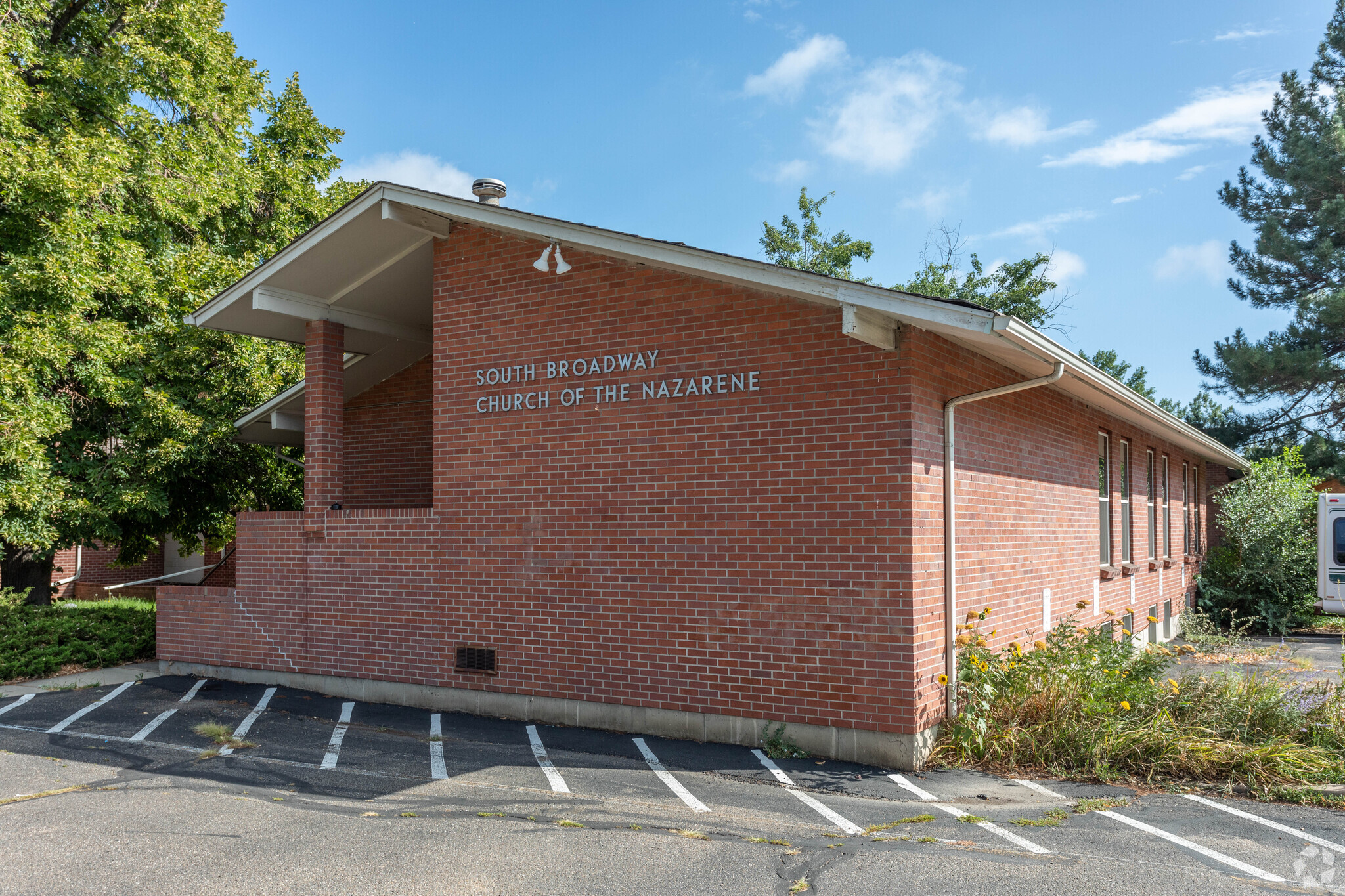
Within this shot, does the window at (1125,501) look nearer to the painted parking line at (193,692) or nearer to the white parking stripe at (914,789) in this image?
the white parking stripe at (914,789)

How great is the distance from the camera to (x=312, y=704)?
32.1ft

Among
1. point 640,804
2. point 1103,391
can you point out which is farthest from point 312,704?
point 1103,391

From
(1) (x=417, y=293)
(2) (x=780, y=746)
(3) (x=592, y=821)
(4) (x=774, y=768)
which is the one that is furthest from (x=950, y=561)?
(1) (x=417, y=293)

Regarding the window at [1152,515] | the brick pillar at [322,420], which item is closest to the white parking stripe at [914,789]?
the brick pillar at [322,420]

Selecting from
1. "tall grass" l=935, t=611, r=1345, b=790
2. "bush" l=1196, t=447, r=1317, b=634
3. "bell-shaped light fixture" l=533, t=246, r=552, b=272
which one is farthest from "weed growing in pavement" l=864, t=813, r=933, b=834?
"bush" l=1196, t=447, r=1317, b=634

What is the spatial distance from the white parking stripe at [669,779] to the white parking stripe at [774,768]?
755 mm

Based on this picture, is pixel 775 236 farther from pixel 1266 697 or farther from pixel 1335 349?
pixel 1266 697

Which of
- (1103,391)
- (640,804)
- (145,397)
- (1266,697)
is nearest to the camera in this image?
(640,804)

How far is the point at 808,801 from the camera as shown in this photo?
257 inches

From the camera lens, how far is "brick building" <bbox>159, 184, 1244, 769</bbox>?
749 centimetres

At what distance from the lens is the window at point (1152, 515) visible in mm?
16062

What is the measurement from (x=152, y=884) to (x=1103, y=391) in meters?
9.27

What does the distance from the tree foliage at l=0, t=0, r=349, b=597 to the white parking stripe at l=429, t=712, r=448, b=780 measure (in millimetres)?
7064

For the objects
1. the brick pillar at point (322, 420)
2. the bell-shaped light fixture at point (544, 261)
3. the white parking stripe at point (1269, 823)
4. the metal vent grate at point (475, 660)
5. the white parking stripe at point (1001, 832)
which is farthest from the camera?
the brick pillar at point (322, 420)
